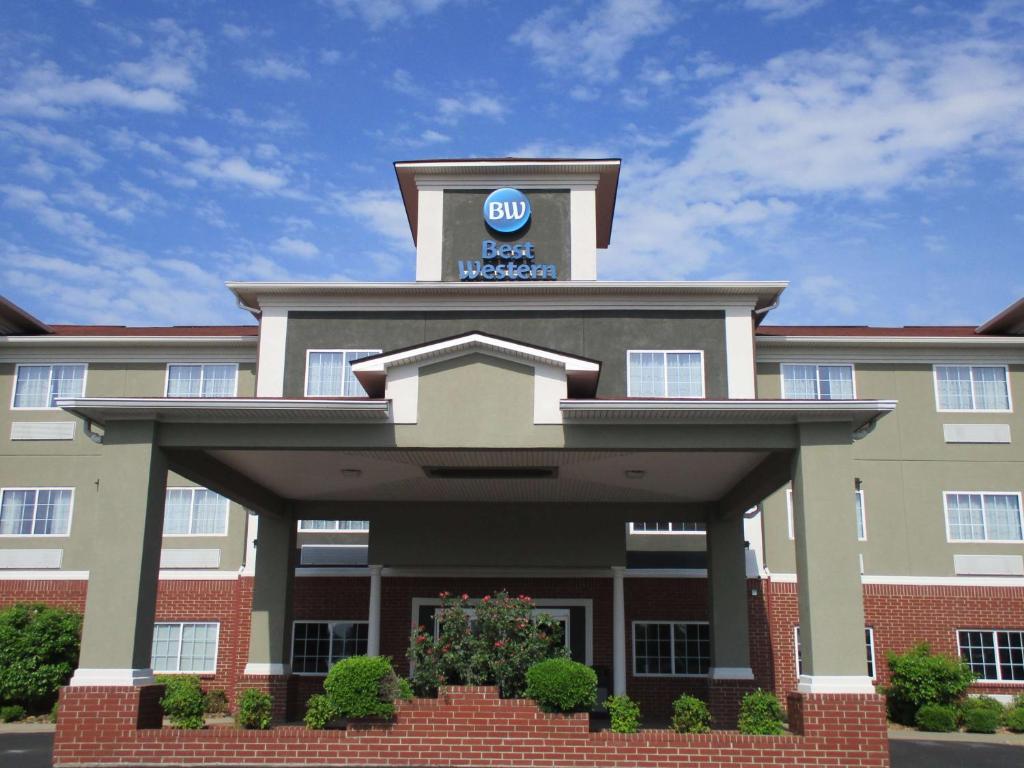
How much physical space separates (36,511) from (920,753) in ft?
72.6

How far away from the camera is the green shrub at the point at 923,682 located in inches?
890

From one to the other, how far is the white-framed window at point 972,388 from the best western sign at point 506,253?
1084 centimetres

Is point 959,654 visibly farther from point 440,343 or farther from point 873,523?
point 440,343

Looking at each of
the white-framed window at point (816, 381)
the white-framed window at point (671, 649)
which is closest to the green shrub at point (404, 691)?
the white-framed window at point (671, 649)

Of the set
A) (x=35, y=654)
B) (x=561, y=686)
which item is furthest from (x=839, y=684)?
(x=35, y=654)

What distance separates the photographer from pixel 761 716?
46.6 ft

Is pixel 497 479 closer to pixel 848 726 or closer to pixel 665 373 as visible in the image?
pixel 665 373

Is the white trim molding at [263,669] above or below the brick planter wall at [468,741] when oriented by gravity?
above

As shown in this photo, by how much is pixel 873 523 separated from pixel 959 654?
148 inches

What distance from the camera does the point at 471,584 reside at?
23469 millimetres

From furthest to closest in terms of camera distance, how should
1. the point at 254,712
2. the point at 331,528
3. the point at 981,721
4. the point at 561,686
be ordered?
the point at 331,528
the point at 981,721
the point at 254,712
the point at 561,686

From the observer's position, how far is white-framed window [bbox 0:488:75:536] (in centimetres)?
2609

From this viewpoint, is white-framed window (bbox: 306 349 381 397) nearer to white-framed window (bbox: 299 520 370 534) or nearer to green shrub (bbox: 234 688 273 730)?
white-framed window (bbox: 299 520 370 534)

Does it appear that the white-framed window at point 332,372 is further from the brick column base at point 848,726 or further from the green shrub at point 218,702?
the brick column base at point 848,726
